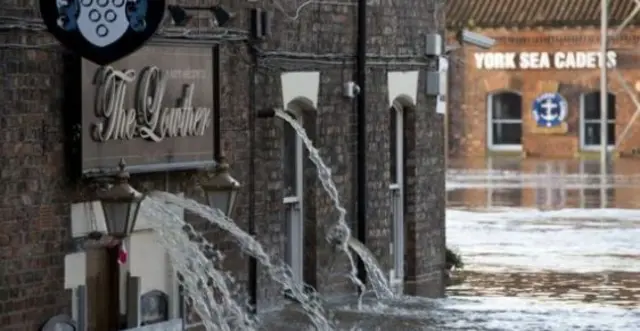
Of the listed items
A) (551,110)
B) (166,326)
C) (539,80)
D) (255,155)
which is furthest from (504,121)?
(166,326)

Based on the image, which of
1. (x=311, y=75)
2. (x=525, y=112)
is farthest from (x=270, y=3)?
(x=525, y=112)

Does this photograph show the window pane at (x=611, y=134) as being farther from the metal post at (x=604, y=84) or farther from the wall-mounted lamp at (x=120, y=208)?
the wall-mounted lamp at (x=120, y=208)

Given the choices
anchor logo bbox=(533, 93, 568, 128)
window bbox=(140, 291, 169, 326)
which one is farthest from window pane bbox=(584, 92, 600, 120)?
window bbox=(140, 291, 169, 326)

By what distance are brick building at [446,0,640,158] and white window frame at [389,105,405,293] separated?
94.3 ft

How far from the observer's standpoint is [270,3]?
59.2 ft

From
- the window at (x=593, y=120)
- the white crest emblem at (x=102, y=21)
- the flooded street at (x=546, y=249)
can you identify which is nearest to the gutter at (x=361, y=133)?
the flooded street at (x=546, y=249)

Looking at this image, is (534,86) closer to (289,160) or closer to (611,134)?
(611,134)

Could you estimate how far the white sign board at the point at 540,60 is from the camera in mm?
50812

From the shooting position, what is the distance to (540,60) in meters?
51.4

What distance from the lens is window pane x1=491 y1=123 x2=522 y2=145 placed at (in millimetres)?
52750

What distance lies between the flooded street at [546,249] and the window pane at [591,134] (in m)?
6.89

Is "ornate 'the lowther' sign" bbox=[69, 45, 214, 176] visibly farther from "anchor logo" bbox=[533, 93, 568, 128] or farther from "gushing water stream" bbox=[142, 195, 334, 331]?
"anchor logo" bbox=[533, 93, 568, 128]

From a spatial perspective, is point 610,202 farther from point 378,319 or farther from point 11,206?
Result: point 11,206

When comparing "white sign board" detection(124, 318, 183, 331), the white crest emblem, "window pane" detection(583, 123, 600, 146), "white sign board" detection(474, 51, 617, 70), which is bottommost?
"white sign board" detection(124, 318, 183, 331)
